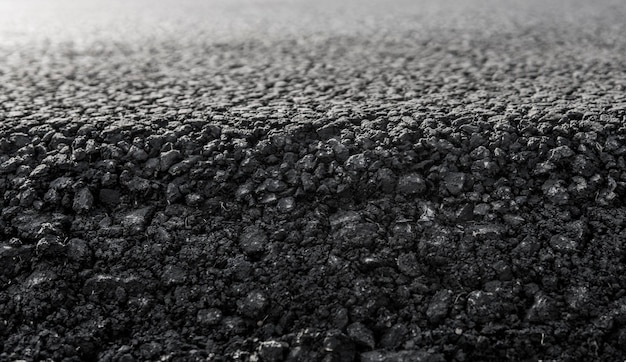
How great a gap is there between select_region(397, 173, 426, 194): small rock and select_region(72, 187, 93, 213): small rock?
3.79 feet

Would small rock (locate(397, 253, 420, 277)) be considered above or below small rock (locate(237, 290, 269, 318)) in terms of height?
above

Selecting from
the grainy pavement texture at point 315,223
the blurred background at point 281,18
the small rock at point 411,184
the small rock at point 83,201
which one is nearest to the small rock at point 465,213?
the grainy pavement texture at point 315,223

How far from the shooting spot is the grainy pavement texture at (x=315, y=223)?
1.66m

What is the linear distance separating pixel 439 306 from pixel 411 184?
0.53m

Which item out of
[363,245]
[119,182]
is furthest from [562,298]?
[119,182]

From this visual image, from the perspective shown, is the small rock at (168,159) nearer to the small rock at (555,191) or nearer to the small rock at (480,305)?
the small rock at (480,305)

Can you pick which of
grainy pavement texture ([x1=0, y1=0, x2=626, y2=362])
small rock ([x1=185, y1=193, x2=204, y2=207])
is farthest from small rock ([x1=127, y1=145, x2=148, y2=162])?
small rock ([x1=185, y1=193, x2=204, y2=207])

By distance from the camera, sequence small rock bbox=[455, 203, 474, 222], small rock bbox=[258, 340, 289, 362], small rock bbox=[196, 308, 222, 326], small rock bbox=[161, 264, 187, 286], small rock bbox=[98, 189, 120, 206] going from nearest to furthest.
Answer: small rock bbox=[258, 340, 289, 362], small rock bbox=[196, 308, 222, 326], small rock bbox=[161, 264, 187, 286], small rock bbox=[455, 203, 474, 222], small rock bbox=[98, 189, 120, 206]

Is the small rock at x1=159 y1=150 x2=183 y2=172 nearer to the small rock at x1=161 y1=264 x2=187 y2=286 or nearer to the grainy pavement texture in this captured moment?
the grainy pavement texture

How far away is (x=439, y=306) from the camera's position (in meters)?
1.70

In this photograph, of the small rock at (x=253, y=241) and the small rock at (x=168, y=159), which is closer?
the small rock at (x=253, y=241)

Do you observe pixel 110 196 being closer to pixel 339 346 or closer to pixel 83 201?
pixel 83 201

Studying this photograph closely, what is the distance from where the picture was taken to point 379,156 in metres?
2.19

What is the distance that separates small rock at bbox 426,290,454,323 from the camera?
1.68 metres
